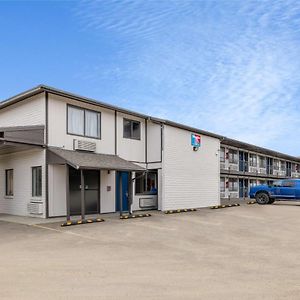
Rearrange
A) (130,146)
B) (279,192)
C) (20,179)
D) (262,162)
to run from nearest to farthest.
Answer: (20,179), (130,146), (279,192), (262,162)

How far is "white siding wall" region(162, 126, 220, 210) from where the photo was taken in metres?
21.1

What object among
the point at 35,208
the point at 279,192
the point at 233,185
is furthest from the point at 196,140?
the point at 233,185

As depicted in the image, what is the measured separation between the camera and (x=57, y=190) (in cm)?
1641

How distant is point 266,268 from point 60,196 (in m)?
10.9

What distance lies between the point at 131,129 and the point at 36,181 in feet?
20.4

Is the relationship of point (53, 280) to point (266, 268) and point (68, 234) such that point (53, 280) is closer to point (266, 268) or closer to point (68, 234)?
point (266, 268)

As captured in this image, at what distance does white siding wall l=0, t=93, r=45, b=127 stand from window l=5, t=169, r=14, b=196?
2.39 meters

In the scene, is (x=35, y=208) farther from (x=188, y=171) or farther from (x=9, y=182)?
(x=188, y=171)

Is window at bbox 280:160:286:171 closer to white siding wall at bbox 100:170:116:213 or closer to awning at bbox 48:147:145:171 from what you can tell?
white siding wall at bbox 100:170:116:213

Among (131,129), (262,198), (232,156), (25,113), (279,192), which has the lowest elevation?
(262,198)

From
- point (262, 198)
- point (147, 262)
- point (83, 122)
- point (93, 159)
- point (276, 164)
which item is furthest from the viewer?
point (276, 164)

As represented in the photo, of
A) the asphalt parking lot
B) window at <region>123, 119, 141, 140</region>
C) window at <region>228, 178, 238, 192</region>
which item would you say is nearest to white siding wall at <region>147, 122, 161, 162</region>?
window at <region>123, 119, 141, 140</region>

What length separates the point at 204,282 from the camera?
257 inches

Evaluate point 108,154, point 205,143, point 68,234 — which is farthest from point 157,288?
point 205,143
